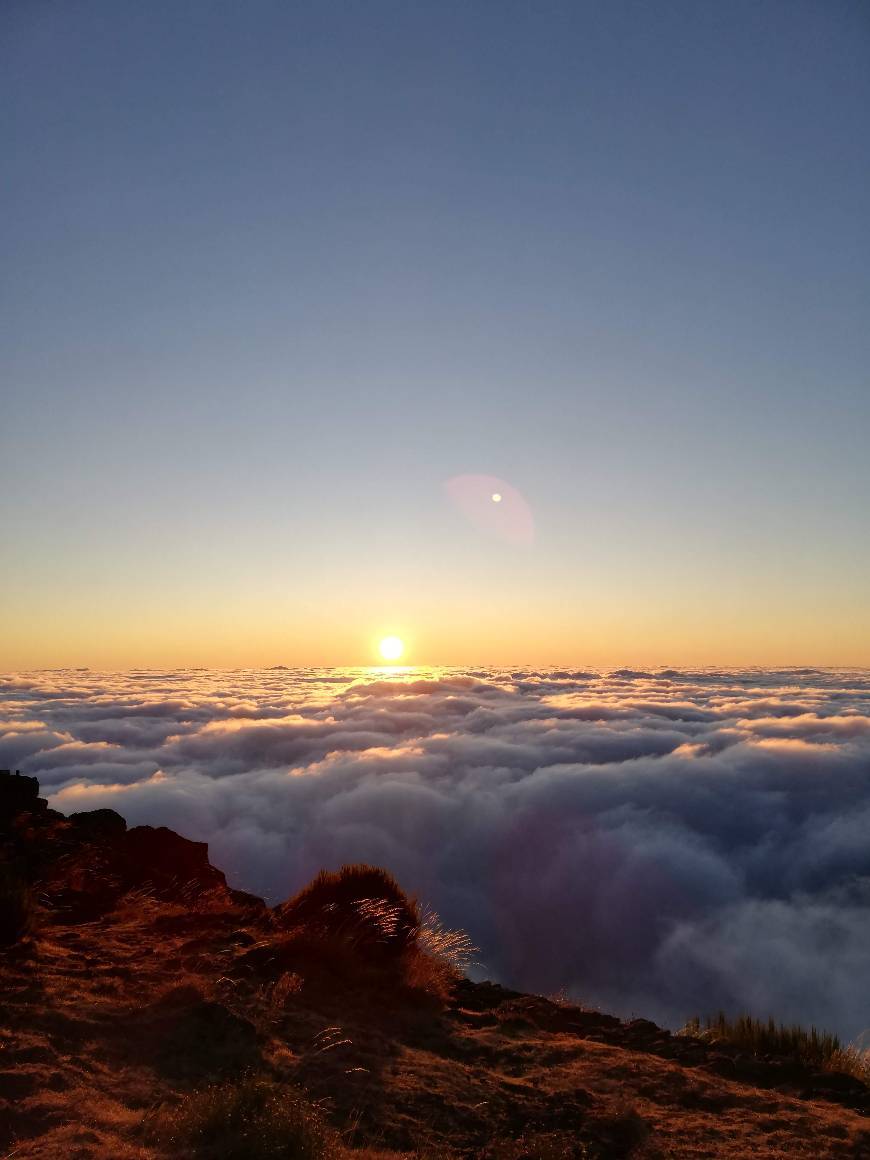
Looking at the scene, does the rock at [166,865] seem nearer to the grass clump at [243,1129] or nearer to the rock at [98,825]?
the rock at [98,825]

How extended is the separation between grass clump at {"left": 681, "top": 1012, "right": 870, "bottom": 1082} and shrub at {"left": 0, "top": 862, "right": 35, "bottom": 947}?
7582 mm

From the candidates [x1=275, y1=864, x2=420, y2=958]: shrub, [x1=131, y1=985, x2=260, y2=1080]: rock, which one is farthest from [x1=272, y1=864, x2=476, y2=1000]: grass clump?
[x1=131, y1=985, x2=260, y2=1080]: rock

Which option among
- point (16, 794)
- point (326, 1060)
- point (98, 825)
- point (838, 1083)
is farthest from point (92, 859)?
point (838, 1083)

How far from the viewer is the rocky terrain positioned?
403 cm

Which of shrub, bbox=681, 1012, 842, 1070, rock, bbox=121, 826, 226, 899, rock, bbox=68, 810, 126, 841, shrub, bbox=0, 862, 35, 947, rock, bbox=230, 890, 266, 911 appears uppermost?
shrub, bbox=0, 862, 35, 947

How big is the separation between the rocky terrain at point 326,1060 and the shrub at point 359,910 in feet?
0.18

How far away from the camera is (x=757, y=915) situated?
5944cm

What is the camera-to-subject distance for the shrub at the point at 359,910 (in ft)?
27.9

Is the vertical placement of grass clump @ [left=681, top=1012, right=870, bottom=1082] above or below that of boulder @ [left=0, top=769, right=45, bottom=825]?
below

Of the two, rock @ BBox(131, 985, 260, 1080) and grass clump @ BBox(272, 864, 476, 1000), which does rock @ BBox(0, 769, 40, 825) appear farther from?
rock @ BBox(131, 985, 260, 1080)

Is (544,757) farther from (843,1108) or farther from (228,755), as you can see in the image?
(843,1108)

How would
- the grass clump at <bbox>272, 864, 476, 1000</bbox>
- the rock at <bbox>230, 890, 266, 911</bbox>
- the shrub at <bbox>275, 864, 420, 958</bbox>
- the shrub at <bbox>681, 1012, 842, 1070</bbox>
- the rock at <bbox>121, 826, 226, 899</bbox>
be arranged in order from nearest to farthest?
the shrub at <bbox>681, 1012, 842, 1070</bbox>
the grass clump at <bbox>272, 864, 476, 1000</bbox>
the shrub at <bbox>275, 864, 420, 958</bbox>
the rock at <bbox>230, 890, 266, 911</bbox>
the rock at <bbox>121, 826, 226, 899</bbox>

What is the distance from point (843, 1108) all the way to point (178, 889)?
31.2 ft

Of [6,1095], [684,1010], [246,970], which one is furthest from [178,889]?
[684,1010]
